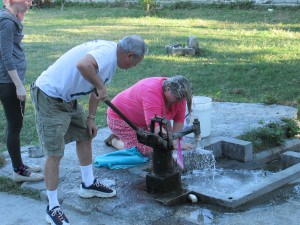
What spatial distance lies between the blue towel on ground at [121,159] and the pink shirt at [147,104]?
0.31 meters

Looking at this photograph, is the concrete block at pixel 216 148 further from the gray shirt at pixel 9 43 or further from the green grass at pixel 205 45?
the gray shirt at pixel 9 43

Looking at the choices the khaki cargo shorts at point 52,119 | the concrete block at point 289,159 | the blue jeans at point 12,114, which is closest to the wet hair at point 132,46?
the khaki cargo shorts at point 52,119

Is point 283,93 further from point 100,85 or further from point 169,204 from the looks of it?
point 100,85

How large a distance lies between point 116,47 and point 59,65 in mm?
440

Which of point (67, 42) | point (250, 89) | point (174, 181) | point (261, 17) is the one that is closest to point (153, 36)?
point (67, 42)

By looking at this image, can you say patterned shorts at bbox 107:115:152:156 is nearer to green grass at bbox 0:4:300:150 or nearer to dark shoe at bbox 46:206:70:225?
green grass at bbox 0:4:300:150

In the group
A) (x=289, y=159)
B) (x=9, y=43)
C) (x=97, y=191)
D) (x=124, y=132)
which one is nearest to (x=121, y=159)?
(x=124, y=132)

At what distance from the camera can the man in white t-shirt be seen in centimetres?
358

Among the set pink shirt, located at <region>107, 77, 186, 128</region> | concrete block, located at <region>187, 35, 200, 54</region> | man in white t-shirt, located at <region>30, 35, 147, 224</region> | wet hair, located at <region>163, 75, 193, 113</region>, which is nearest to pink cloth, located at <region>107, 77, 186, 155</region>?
pink shirt, located at <region>107, 77, 186, 128</region>

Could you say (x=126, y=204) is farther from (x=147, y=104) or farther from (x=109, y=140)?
(x=109, y=140)

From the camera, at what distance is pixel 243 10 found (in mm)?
18578

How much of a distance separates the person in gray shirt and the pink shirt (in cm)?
110

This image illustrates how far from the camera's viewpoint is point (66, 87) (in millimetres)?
3701

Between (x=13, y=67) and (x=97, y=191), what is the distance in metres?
1.20
